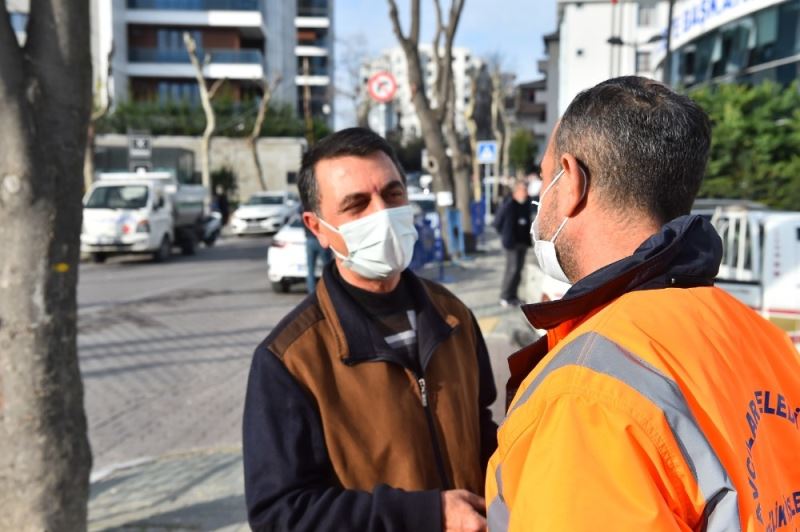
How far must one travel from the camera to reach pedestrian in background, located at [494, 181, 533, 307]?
1286 centimetres

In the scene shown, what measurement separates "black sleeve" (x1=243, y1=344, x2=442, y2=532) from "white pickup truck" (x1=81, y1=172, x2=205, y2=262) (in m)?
19.2

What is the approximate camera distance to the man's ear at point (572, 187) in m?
1.56

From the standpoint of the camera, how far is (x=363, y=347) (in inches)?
90.5

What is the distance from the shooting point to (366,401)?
88.2 inches

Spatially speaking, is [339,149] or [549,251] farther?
[339,149]

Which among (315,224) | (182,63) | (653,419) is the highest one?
(182,63)

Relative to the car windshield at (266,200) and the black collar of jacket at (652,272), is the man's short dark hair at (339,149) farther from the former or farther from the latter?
the car windshield at (266,200)

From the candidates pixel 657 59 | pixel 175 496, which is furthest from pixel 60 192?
pixel 657 59

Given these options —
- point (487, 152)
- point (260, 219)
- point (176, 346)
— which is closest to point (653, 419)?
point (176, 346)

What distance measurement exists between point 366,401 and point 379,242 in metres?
0.70

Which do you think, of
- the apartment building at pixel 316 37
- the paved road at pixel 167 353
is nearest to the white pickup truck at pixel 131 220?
the paved road at pixel 167 353

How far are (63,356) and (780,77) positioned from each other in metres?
22.3

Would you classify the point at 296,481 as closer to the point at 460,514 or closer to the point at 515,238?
the point at 460,514

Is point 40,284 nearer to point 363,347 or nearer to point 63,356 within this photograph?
point 63,356
